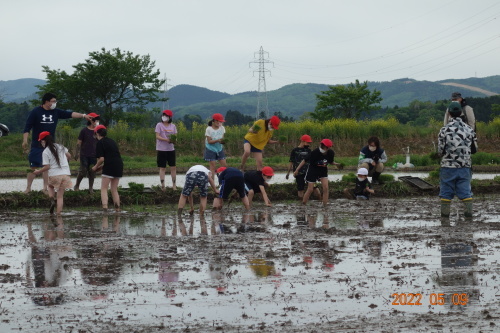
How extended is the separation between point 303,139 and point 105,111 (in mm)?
44628

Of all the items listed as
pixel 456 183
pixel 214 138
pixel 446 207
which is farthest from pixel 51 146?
pixel 456 183

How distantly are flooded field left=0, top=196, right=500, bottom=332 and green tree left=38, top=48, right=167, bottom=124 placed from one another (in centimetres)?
4689

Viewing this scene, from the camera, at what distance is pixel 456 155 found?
14031mm

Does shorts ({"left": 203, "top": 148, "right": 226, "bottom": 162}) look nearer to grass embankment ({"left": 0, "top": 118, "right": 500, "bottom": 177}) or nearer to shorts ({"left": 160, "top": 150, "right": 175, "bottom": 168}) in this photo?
shorts ({"left": 160, "top": 150, "right": 175, "bottom": 168})

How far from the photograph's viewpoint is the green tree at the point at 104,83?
6056cm

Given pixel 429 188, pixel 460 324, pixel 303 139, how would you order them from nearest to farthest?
pixel 460 324 < pixel 303 139 < pixel 429 188

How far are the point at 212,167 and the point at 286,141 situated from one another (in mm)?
25489

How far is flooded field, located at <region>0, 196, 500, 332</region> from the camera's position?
698cm

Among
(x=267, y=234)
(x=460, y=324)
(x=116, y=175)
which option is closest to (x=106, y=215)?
(x=116, y=175)

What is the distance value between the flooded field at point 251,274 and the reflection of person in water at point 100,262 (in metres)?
0.02

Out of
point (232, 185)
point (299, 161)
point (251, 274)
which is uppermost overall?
point (299, 161)

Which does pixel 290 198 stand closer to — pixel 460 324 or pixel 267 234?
pixel 267 234

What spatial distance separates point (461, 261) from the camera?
9688mm

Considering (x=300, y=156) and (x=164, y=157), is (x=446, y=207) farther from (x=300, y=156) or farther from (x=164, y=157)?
A: (x=164, y=157)
